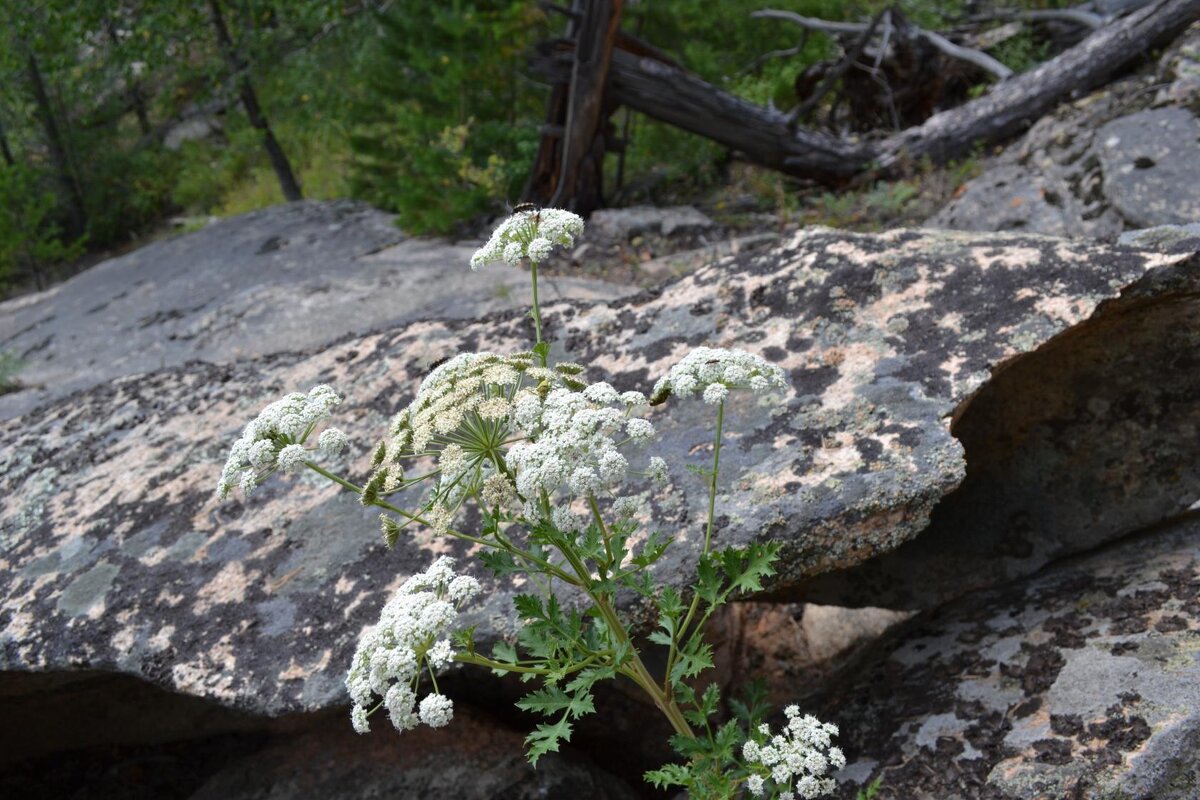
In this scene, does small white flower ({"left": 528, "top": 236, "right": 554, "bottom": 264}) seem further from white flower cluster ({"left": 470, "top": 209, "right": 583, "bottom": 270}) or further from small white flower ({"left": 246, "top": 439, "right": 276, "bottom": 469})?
small white flower ({"left": 246, "top": 439, "right": 276, "bottom": 469})

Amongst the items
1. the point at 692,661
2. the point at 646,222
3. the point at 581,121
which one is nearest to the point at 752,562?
the point at 692,661

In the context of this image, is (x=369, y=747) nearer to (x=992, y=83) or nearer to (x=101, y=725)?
(x=101, y=725)

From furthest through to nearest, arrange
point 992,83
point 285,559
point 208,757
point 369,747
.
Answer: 1. point 992,83
2. point 208,757
3. point 369,747
4. point 285,559

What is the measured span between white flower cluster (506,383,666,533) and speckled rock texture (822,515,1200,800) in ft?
4.40

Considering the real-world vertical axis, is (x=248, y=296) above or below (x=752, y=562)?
below

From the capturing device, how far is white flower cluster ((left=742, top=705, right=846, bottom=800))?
204 cm

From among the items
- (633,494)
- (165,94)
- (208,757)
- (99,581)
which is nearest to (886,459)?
(633,494)

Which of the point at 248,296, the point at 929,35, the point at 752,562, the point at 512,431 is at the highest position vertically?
the point at 929,35

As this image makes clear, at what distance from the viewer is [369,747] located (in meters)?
3.26

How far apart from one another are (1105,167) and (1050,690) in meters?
4.46

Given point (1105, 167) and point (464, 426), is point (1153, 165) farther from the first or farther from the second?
point (464, 426)

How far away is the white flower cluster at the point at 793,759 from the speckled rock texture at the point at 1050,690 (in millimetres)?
549

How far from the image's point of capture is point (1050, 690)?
2.55 metres

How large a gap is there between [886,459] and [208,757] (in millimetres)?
2841
